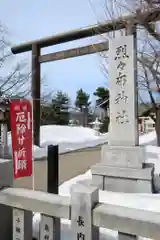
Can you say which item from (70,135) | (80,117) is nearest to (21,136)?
(70,135)

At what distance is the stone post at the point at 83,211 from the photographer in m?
1.97

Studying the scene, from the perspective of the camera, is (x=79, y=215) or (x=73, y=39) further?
(x=73, y=39)

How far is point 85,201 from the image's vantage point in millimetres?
1981

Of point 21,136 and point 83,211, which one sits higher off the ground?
point 21,136

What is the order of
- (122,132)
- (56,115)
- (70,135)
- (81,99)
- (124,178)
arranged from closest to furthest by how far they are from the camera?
1. (124,178)
2. (122,132)
3. (70,135)
4. (56,115)
5. (81,99)

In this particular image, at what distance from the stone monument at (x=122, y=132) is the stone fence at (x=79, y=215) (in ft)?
12.3

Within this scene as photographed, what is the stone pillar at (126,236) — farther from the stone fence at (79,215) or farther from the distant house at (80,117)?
the distant house at (80,117)

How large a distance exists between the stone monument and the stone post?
12.9 ft

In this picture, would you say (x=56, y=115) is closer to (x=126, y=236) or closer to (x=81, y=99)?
(x=81, y=99)

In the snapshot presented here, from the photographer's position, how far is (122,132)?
6238mm

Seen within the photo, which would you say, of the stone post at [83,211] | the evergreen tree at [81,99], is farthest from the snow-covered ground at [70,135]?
the stone post at [83,211]

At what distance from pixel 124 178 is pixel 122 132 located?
3.43ft

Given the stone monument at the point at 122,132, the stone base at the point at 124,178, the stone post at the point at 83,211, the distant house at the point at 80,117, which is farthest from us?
the distant house at the point at 80,117

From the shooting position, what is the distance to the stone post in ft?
6.47
